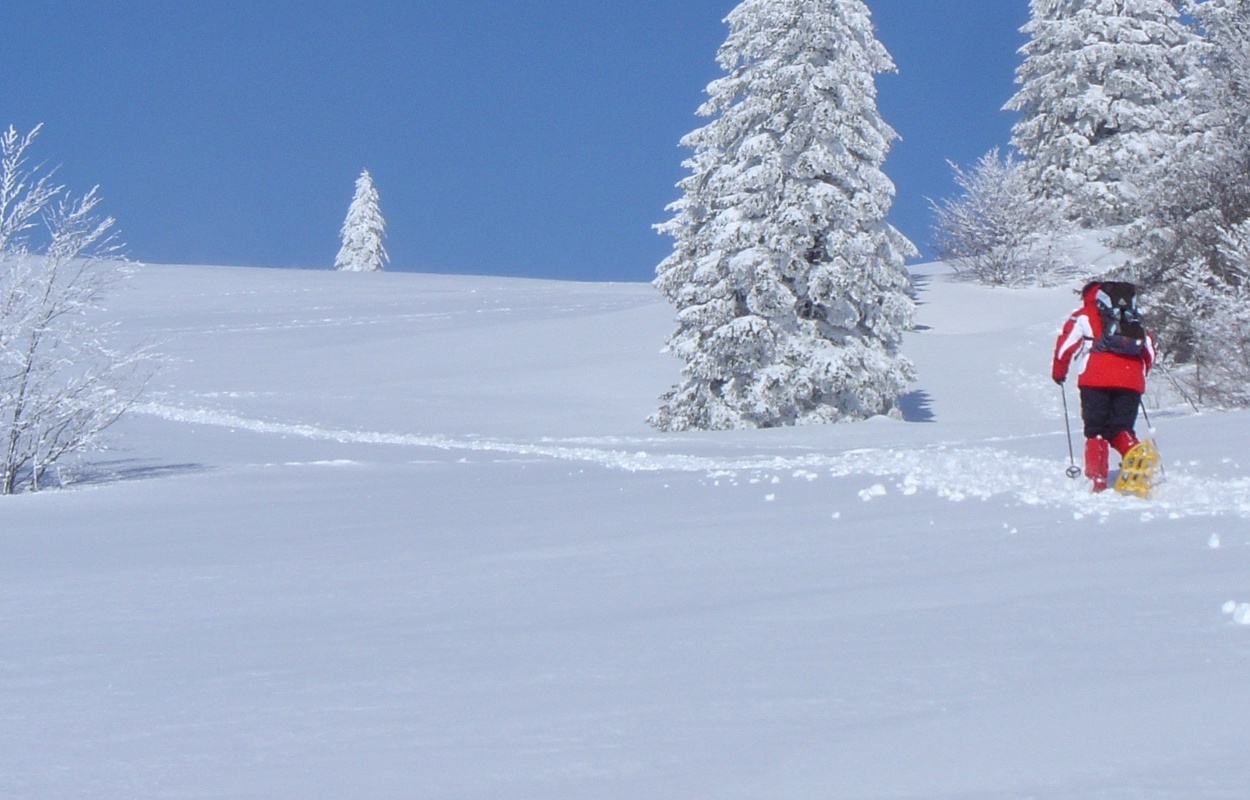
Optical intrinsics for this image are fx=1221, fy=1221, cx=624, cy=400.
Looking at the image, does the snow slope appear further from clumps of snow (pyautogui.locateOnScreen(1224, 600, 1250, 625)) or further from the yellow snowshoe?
the yellow snowshoe

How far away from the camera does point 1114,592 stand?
4211 millimetres

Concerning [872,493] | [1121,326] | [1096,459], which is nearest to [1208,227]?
[1121,326]

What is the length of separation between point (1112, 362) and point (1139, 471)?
4.09 feet

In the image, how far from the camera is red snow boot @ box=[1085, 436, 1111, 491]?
779 cm

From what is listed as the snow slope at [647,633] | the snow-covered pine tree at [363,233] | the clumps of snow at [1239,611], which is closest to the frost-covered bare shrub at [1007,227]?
the snow slope at [647,633]

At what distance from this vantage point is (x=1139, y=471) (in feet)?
23.4

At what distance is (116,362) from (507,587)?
8290mm

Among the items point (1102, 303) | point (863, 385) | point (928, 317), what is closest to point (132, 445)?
point (863, 385)

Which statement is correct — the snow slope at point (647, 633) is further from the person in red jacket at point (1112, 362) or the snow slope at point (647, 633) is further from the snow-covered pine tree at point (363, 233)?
the snow-covered pine tree at point (363, 233)

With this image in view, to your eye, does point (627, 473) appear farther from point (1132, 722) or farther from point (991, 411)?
point (991, 411)

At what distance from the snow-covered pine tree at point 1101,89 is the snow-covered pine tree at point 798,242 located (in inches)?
565

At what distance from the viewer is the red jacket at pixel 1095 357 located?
8109 millimetres

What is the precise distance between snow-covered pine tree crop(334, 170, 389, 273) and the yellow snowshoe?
217ft

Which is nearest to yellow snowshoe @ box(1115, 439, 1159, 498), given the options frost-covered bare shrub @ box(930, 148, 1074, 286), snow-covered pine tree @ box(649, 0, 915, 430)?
snow-covered pine tree @ box(649, 0, 915, 430)
